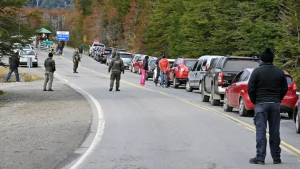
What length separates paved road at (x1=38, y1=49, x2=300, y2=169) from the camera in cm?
1041

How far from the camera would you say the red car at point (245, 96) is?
18.4 meters

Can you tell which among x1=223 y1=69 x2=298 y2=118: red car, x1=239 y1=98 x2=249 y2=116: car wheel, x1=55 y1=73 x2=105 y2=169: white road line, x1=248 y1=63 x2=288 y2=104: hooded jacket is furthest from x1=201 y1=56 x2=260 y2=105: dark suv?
x1=248 y1=63 x2=288 y2=104: hooded jacket

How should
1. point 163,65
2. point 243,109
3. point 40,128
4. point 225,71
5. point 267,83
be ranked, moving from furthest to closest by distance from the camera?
point 163,65
point 225,71
point 243,109
point 40,128
point 267,83

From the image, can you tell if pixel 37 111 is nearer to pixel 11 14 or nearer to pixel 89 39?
pixel 11 14

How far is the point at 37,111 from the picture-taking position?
20656 mm

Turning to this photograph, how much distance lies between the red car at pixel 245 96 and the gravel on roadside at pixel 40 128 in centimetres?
464

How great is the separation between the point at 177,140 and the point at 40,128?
13.6 feet

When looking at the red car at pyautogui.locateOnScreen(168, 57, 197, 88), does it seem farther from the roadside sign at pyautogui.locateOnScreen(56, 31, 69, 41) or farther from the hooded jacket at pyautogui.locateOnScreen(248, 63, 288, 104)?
the roadside sign at pyautogui.locateOnScreen(56, 31, 69, 41)

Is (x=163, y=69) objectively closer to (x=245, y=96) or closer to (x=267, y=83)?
(x=245, y=96)

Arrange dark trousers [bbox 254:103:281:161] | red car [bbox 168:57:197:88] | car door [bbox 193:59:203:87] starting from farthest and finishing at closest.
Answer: red car [bbox 168:57:197:88]
car door [bbox 193:59:203:87]
dark trousers [bbox 254:103:281:161]

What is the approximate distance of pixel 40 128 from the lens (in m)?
15.6

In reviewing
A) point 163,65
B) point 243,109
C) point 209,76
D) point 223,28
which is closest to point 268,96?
point 243,109

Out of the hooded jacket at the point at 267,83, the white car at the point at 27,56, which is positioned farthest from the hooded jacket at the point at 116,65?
the white car at the point at 27,56

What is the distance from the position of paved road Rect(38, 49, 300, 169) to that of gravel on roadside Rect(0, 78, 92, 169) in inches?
23.5
